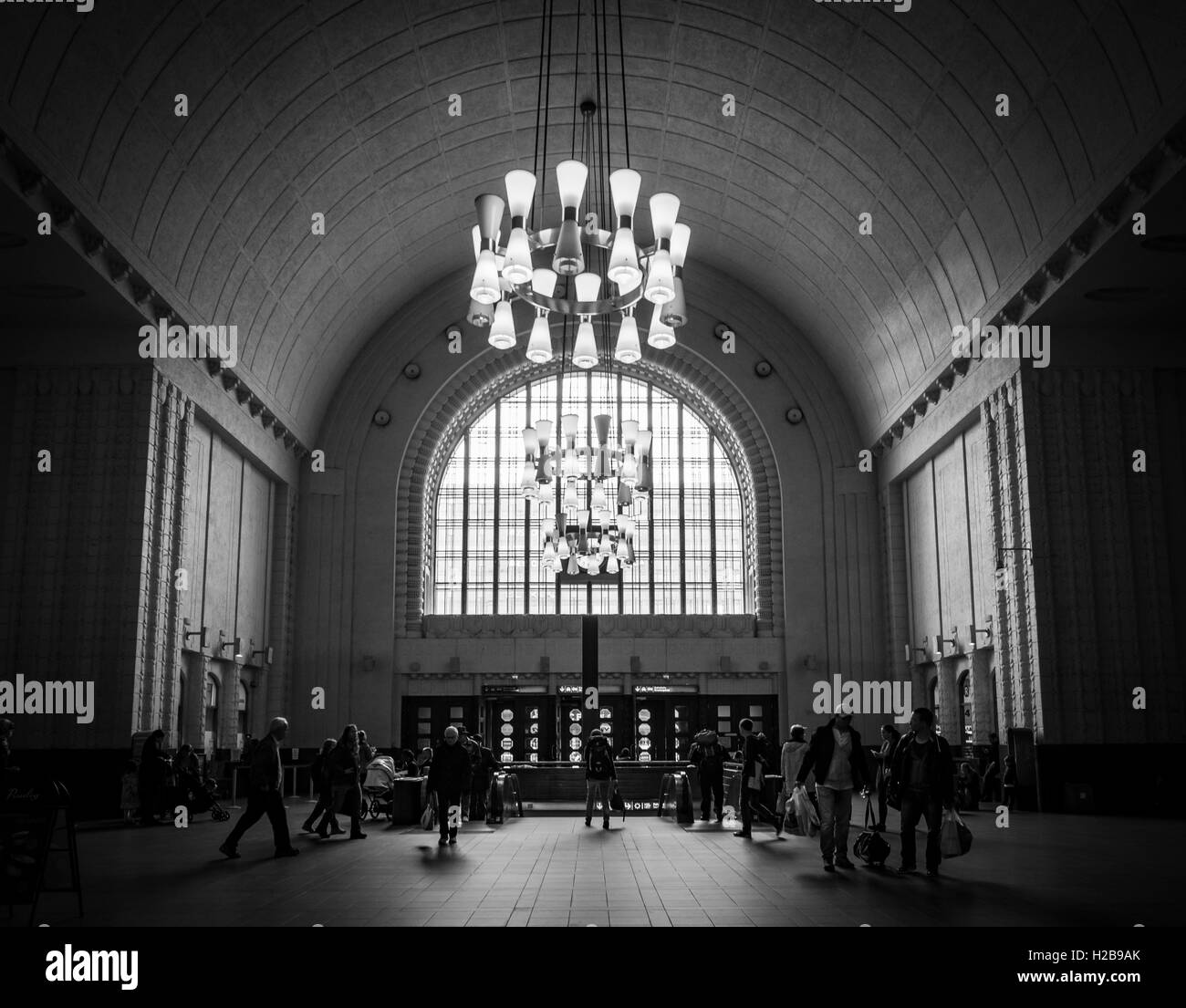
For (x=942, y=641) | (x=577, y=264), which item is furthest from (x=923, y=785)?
(x=942, y=641)

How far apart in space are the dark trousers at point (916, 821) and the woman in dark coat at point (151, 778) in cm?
982

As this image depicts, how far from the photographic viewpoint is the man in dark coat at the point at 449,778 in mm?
12602

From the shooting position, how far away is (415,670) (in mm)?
25781

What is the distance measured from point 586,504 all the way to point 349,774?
1395 cm

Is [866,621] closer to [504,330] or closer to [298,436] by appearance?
[298,436]

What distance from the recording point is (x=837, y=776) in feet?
33.6

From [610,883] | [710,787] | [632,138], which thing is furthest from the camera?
[632,138]

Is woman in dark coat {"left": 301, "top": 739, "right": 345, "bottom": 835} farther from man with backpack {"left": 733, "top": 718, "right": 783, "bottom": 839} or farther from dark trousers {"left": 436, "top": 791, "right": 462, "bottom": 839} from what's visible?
man with backpack {"left": 733, "top": 718, "right": 783, "bottom": 839}

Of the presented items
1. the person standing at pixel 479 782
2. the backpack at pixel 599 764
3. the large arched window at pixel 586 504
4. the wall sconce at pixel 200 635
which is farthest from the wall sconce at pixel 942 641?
the wall sconce at pixel 200 635

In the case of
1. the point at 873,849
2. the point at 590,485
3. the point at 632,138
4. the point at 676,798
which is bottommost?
the point at 676,798

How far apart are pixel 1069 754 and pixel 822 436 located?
11.2m

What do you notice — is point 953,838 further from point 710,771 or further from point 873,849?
point 710,771

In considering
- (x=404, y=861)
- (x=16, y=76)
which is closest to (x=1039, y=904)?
(x=404, y=861)

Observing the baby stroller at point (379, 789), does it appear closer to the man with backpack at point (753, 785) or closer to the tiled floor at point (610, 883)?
the tiled floor at point (610, 883)
